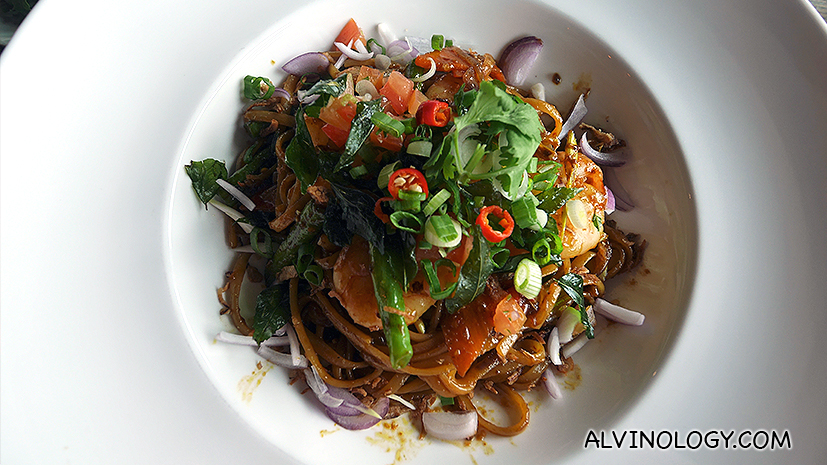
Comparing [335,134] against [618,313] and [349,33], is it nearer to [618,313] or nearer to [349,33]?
[349,33]

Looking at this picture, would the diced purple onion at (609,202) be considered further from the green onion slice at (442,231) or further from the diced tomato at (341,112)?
the diced tomato at (341,112)

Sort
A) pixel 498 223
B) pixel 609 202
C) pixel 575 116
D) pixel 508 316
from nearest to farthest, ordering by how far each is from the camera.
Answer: pixel 498 223 < pixel 508 316 < pixel 609 202 < pixel 575 116

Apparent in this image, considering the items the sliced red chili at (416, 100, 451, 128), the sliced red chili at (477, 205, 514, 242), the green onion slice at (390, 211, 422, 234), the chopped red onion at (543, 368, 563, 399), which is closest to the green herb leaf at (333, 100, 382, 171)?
the sliced red chili at (416, 100, 451, 128)

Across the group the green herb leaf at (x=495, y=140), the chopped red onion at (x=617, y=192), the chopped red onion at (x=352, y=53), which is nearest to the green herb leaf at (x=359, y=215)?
the green herb leaf at (x=495, y=140)

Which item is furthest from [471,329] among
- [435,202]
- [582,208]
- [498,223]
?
[582,208]

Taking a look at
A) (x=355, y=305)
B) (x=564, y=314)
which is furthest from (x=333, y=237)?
(x=564, y=314)

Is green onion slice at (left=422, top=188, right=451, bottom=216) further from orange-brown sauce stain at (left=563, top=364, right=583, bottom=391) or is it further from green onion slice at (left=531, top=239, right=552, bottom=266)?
orange-brown sauce stain at (left=563, top=364, right=583, bottom=391)
